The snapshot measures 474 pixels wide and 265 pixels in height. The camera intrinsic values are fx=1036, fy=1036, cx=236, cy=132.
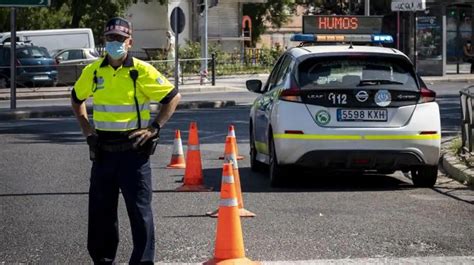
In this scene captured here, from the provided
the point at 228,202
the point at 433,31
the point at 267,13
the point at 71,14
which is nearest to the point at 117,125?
the point at 228,202

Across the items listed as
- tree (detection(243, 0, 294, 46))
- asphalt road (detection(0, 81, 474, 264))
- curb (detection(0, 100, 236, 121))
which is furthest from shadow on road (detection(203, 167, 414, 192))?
tree (detection(243, 0, 294, 46))

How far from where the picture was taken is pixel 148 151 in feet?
23.4

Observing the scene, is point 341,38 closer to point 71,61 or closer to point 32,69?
point 32,69

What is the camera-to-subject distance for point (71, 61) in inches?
1556

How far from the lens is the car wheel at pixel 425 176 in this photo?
38.9 feet

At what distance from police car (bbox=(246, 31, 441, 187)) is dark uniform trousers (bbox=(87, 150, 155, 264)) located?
4.45m

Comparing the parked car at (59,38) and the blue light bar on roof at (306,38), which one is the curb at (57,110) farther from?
the parked car at (59,38)

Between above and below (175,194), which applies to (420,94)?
above

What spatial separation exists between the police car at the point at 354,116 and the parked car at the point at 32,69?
2598 centimetres

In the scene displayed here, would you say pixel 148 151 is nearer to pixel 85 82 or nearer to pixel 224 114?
pixel 85 82

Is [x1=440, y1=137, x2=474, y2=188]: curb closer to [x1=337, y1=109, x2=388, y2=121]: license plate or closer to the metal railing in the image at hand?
the metal railing

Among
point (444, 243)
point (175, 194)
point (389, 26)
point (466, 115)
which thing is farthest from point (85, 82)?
point (389, 26)

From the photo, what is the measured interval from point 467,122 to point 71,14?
43313 mm

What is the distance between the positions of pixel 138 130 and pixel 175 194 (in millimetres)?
4602
